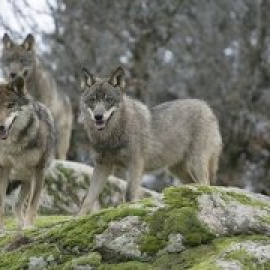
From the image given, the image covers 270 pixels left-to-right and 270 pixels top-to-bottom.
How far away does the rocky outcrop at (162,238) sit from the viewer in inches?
220

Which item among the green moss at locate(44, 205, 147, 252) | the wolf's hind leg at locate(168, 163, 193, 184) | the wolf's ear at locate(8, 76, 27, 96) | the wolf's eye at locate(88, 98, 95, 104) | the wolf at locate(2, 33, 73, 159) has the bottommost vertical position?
the green moss at locate(44, 205, 147, 252)

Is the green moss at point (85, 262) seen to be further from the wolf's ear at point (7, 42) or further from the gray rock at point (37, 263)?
the wolf's ear at point (7, 42)

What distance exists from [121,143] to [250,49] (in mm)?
14186

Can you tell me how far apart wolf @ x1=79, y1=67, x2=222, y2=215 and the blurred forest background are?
10.8 meters

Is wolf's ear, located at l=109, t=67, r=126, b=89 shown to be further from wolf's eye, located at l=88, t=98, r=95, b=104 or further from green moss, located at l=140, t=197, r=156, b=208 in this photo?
green moss, located at l=140, t=197, r=156, b=208

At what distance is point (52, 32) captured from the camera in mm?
22406

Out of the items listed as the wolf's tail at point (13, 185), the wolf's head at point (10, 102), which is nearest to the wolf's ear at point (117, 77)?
the wolf's head at point (10, 102)

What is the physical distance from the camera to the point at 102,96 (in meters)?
9.50

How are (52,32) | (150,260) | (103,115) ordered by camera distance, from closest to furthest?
(150,260) < (103,115) < (52,32)

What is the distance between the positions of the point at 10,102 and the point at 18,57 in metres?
6.37

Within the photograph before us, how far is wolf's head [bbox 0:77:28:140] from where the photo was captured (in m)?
8.70

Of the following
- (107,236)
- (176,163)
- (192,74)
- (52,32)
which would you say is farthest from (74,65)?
(107,236)

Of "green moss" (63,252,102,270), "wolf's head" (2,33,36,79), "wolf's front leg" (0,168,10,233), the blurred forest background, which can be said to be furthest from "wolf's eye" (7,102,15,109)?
the blurred forest background

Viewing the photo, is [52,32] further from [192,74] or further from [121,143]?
[121,143]
